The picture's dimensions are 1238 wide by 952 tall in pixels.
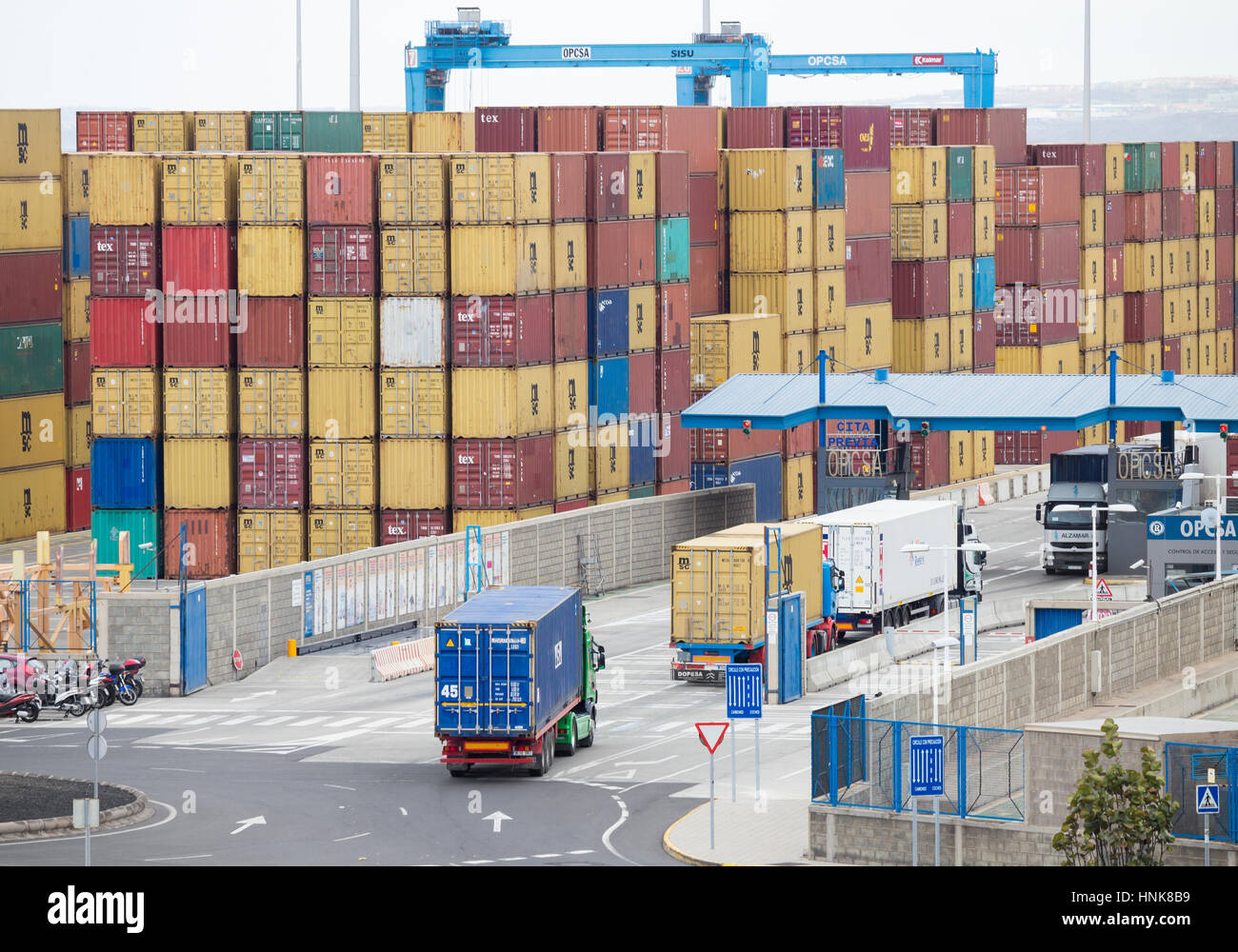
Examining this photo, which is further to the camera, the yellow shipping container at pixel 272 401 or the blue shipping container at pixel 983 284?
the blue shipping container at pixel 983 284

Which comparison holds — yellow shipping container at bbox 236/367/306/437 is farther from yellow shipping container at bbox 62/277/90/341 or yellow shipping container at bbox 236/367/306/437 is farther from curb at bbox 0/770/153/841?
curb at bbox 0/770/153/841

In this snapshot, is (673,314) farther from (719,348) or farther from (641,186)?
(641,186)

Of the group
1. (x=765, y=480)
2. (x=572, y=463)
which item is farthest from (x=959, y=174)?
(x=572, y=463)

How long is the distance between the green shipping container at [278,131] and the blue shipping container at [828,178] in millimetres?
22205

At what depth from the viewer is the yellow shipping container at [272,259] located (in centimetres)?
6794

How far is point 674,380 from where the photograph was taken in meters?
79.5

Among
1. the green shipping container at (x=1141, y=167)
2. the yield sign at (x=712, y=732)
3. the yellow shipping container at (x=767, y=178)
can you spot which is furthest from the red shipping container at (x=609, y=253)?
the green shipping container at (x=1141, y=167)

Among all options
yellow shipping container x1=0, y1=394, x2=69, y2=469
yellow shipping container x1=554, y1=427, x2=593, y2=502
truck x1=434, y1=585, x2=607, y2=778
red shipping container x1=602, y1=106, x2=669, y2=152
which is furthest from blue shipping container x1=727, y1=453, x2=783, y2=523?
truck x1=434, y1=585, x2=607, y2=778

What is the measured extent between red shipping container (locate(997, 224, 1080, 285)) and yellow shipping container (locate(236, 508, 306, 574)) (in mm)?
56582

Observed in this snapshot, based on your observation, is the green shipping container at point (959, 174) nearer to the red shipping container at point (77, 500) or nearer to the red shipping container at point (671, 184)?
the red shipping container at point (671, 184)

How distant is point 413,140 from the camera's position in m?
95.1

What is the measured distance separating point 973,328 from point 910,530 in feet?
152

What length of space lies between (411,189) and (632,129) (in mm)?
21740
